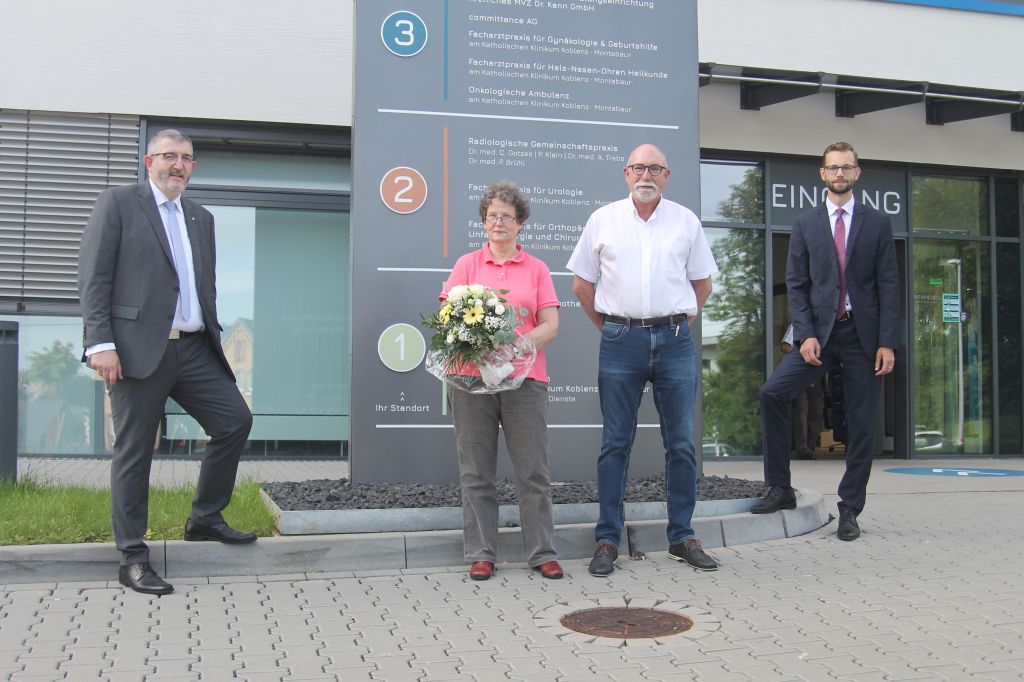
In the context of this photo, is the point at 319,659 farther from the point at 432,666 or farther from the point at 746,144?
the point at 746,144

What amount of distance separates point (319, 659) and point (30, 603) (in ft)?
5.34

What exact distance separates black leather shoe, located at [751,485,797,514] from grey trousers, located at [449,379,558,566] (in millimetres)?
1691

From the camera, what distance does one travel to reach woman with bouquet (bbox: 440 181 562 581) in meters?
5.14

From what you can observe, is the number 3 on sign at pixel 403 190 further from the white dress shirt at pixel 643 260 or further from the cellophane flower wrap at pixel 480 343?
the cellophane flower wrap at pixel 480 343

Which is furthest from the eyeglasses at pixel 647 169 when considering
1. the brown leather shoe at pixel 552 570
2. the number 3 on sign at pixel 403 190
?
the brown leather shoe at pixel 552 570

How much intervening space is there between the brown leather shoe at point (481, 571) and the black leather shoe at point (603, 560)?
524mm

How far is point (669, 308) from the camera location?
5254mm

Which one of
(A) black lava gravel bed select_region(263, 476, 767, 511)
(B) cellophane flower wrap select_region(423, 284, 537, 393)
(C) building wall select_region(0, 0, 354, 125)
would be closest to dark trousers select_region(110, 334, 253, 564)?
(A) black lava gravel bed select_region(263, 476, 767, 511)

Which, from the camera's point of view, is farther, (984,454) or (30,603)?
(984,454)

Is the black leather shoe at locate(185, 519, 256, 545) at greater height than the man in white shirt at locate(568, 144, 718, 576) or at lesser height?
lesser

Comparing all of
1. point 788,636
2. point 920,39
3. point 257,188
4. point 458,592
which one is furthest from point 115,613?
point 920,39

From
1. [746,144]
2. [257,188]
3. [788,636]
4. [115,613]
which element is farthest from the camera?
[746,144]

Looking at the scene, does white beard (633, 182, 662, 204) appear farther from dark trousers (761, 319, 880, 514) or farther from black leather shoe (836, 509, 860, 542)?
black leather shoe (836, 509, 860, 542)

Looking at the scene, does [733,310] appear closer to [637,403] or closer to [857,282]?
[857,282]
